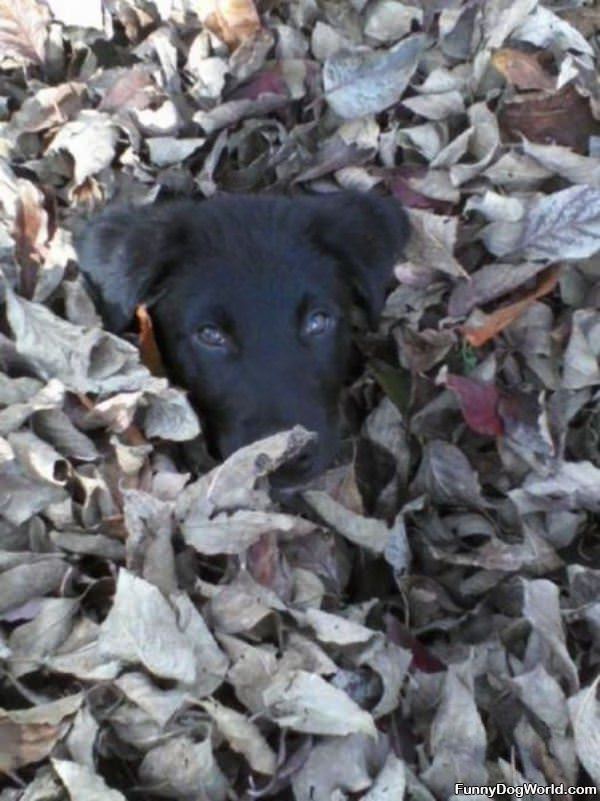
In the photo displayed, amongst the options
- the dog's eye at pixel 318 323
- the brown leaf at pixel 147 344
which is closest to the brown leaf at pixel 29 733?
the brown leaf at pixel 147 344

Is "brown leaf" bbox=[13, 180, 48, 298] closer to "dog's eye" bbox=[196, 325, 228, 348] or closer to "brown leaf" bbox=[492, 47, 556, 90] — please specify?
"dog's eye" bbox=[196, 325, 228, 348]

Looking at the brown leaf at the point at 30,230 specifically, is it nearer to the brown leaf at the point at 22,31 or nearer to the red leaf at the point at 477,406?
the brown leaf at the point at 22,31

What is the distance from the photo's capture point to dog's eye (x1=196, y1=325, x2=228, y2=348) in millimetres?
3215

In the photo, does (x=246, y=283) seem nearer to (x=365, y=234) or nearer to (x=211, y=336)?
(x=211, y=336)

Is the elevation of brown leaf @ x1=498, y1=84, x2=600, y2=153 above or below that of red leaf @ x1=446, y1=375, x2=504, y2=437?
above

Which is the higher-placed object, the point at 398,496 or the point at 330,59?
the point at 330,59

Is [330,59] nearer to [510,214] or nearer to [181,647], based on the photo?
[510,214]

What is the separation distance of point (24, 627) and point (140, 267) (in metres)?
1.01

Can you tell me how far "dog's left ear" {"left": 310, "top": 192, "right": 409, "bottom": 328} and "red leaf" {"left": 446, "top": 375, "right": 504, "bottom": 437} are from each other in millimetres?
323

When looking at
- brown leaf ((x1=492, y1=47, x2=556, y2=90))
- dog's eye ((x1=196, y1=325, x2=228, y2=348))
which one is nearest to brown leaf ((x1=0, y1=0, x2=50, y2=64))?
dog's eye ((x1=196, y1=325, x2=228, y2=348))

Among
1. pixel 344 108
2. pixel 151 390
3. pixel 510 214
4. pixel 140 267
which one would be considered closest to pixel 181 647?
pixel 151 390

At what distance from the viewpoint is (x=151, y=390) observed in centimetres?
289

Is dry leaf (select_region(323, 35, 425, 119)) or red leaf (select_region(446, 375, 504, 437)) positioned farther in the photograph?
dry leaf (select_region(323, 35, 425, 119))

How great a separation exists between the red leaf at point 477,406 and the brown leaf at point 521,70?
0.93 metres
